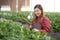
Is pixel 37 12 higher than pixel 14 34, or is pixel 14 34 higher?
pixel 37 12

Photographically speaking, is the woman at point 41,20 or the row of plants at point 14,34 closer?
the row of plants at point 14,34

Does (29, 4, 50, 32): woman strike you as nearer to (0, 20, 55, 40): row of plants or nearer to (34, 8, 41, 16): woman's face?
(34, 8, 41, 16): woman's face

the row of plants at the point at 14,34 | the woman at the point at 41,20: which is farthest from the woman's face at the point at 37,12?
the row of plants at the point at 14,34

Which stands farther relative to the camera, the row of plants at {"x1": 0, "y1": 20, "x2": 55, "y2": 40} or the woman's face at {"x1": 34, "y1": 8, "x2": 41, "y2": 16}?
the woman's face at {"x1": 34, "y1": 8, "x2": 41, "y2": 16}

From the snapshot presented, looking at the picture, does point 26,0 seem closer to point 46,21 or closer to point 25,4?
point 25,4

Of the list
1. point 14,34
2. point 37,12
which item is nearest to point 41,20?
point 37,12

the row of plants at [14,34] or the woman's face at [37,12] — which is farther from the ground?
the woman's face at [37,12]

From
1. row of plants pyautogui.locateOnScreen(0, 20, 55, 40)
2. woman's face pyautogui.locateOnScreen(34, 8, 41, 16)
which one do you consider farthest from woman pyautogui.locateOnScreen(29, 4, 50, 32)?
row of plants pyautogui.locateOnScreen(0, 20, 55, 40)

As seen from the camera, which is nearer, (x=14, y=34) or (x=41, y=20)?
(x=14, y=34)

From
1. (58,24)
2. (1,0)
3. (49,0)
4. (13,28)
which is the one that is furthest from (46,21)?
(1,0)

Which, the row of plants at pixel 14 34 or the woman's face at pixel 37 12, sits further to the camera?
the woman's face at pixel 37 12

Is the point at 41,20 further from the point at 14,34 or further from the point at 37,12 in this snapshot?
the point at 14,34

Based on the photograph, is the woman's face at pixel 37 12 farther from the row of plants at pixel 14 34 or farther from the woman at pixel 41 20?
the row of plants at pixel 14 34

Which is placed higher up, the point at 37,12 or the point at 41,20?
the point at 37,12
